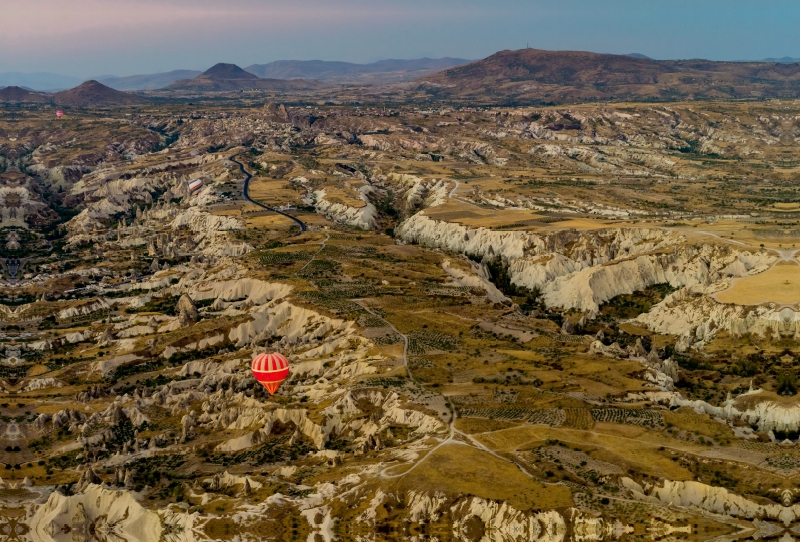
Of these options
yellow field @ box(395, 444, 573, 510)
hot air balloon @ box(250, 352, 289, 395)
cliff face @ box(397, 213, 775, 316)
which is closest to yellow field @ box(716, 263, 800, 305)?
cliff face @ box(397, 213, 775, 316)

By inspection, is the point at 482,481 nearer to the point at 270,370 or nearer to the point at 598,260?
the point at 270,370

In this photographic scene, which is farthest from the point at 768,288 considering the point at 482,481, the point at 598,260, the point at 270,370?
the point at 270,370

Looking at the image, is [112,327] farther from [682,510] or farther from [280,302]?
[682,510]

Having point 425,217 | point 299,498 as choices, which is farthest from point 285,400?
point 425,217

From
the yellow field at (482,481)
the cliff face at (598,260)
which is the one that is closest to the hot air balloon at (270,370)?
the yellow field at (482,481)

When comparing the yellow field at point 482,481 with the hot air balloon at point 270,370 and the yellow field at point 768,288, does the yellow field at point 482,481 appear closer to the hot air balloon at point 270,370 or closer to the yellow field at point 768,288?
the hot air balloon at point 270,370
